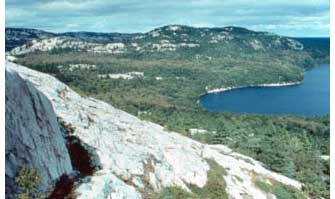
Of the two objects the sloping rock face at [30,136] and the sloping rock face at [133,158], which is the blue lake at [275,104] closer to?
the sloping rock face at [133,158]

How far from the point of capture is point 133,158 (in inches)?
1385

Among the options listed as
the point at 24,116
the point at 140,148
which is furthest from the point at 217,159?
the point at 24,116

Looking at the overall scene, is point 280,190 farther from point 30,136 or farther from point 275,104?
point 275,104

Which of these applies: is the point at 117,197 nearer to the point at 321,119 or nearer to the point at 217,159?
the point at 217,159

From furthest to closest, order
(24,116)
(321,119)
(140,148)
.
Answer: (321,119) → (140,148) → (24,116)

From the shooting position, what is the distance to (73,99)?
43688 mm

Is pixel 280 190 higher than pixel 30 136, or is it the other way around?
pixel 30 136

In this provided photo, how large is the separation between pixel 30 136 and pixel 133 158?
14803mm

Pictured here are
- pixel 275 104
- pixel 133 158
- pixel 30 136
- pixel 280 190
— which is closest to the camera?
pixel 30 136

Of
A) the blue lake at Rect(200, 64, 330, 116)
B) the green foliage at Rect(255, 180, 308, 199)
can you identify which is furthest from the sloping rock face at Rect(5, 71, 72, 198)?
the blue lake at Rect(200, 64, 330, 116)

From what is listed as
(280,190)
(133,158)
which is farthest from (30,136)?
(280,190)

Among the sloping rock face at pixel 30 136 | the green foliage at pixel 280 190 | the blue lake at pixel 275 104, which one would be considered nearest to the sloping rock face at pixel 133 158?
the green foliage at pixel 280 190

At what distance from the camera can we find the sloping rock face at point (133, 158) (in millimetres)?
29359

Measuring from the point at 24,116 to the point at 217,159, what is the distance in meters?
33.6
